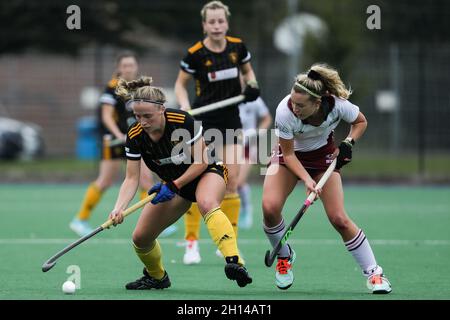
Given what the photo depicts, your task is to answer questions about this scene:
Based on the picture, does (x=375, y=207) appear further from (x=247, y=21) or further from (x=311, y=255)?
(x=247, y=21)

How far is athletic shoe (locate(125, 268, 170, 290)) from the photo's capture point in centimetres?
663

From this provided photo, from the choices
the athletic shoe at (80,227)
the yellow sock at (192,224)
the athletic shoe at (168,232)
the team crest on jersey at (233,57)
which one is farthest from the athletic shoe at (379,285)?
the athletic shoe at (80,227)

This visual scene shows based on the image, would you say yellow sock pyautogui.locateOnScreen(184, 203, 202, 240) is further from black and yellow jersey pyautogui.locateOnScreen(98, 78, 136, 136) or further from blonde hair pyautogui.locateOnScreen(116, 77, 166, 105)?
black and yellow jersey pyautogui.locateOnScreen(98, 78, 136, 136)

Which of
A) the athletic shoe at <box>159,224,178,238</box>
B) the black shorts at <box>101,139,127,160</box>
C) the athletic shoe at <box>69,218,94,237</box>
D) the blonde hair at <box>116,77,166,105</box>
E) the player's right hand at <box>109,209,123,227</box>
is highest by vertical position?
the blonde hair at <box>116,77,166,105</box>

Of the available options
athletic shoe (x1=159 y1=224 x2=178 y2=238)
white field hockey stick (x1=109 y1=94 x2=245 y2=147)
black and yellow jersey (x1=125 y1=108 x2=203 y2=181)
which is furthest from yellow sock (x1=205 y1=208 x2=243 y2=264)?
athletic shoe (x1=159 y1=224 x2=178 y2=238)

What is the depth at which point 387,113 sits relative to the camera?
19.8m

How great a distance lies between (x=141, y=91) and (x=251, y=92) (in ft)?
6.78

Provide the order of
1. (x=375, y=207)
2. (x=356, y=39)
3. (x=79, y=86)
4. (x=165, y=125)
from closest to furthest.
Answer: (x=165, y=125) < (x=375, y=207) < (x=356, y=39) < (x=79, y=86)

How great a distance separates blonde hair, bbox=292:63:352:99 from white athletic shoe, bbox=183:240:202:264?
215 cm

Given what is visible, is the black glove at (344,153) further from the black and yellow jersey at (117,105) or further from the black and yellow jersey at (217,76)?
the black and yellow jersey at (117,105)

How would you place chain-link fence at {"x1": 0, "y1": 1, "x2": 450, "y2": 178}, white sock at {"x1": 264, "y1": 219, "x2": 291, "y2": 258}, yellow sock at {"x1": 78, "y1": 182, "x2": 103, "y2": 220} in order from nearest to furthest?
white sock at {"x1": 264, "y1": 219, "x2": 291, "y2": 258} → yellow sock at {"x1": 78, "y1": 182, "x2": 103, "y2": 220} → chain-link fence at {"x1": 0, "y1": 1, "x2": 450, "y2": 178}

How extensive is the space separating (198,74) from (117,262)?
169cm

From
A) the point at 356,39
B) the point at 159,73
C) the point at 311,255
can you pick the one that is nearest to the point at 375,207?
the point at 311,255

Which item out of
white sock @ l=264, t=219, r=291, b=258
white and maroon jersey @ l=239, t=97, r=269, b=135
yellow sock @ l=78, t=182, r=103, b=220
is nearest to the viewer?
white sock @ l=264, t=219, r=291, b=258
